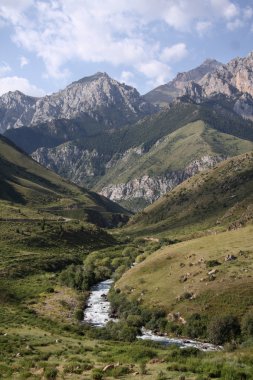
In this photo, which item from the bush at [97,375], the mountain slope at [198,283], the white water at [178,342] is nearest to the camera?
the bush at [97,375]

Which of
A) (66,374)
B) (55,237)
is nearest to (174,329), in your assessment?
(66,374)

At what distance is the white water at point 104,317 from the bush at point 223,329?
162 cm

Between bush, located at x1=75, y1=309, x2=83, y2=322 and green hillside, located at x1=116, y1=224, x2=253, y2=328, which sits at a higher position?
green hillside, located at x1=116, y1=224, x2=253, y2=328

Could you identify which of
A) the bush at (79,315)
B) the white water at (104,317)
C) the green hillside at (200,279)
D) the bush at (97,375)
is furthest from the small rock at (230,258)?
the bush at (97,375)

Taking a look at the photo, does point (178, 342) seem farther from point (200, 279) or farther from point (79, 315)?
point (79, 315)

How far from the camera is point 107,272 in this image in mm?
135375

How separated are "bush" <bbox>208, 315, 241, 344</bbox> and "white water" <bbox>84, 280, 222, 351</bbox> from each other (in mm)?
1623

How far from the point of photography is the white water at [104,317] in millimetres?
64438

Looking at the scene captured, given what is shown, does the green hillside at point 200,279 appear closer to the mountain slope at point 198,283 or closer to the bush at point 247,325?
the mountain slope at point 198,283

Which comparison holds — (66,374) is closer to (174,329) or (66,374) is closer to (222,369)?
(222,369)

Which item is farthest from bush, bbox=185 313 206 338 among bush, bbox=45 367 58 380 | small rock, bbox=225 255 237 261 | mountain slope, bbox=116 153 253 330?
bush, bbox=45 367 58 380

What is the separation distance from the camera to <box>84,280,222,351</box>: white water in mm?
64438

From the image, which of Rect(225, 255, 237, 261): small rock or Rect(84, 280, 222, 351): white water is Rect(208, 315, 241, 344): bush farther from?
Rect(225, 255, 237, 261): small rock

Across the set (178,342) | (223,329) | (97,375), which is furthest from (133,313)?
(97,375)
